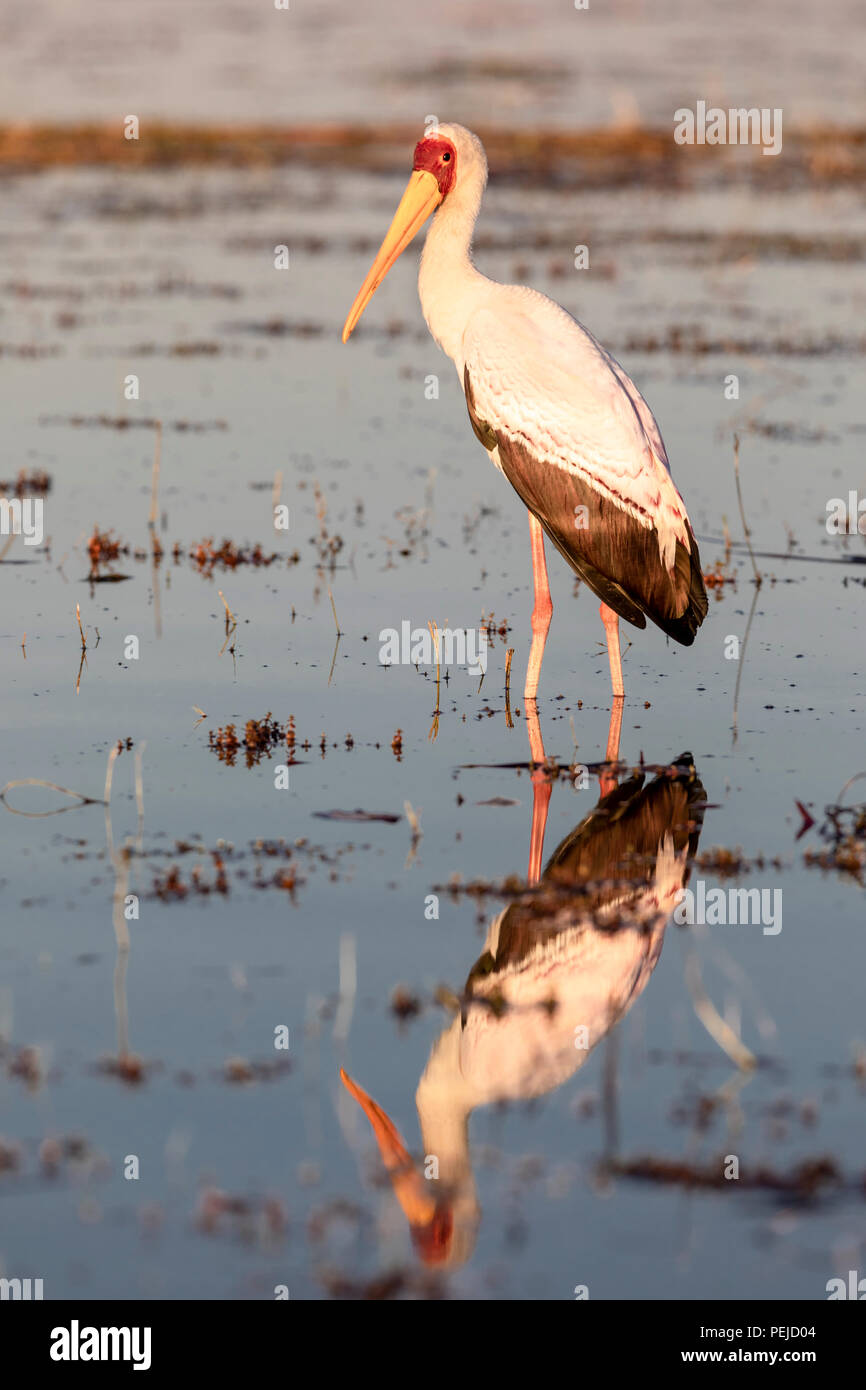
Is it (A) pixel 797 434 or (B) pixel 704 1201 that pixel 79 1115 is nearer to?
(B) pixel 704 1201

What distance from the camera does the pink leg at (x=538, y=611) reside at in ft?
27.9

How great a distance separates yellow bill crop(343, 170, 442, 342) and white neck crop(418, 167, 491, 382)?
13 cm

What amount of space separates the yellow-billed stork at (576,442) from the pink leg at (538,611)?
1.0 inches

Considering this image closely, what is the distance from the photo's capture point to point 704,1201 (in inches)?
180

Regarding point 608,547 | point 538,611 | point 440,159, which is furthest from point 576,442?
point 440,159

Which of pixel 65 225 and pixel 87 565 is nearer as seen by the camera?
pixel 87 565

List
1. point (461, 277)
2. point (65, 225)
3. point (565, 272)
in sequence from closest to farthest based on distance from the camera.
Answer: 1. point (461, 277)
2. point (565, 272)
3. point (65, 225)

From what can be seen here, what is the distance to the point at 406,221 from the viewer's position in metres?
8.88

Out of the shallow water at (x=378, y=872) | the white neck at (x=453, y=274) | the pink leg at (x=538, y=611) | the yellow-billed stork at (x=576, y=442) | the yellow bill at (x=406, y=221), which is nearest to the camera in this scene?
the shallow water at (x=378, y=872)

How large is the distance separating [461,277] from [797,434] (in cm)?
661

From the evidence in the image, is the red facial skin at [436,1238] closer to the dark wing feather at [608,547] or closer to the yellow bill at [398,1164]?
the yellow bill at [398,1164]

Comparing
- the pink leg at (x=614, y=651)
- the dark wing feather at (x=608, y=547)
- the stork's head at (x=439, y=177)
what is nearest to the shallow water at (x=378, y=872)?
the pink leg at (x=614, y=651)

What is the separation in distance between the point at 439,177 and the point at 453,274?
0.60m

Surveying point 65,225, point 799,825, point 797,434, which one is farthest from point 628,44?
point 799,825
